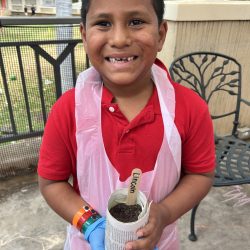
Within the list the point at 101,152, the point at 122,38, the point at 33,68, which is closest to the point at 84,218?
the point at 101,152

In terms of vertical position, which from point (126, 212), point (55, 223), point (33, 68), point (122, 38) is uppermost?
point (122, 38)

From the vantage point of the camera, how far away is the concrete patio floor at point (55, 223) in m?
2.26

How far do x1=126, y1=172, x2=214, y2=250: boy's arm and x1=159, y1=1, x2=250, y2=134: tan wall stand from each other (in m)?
1.78

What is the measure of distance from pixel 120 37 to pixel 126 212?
52 centimetres

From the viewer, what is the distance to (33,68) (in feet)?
8.86

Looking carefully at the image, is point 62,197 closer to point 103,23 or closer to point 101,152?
point 101,152

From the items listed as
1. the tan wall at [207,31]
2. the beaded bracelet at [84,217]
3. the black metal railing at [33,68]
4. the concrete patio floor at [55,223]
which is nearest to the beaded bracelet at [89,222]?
the beaded bracelet at [84,217]

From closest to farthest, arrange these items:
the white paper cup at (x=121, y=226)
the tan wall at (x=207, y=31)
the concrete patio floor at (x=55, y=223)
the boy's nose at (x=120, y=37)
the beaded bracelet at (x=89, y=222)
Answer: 1. the white paper cup at (x=121, y=226)
2. the boy's nose at (x=120, y=37)
3. the beaded bracelet at (x=89, y=222)
4. the concrete patio floor at (x=55, y=223)
5. the tan wall at (x=207, y=31)

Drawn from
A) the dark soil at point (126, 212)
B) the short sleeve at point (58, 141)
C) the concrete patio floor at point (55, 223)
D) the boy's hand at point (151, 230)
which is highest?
the short sleeve at point (58, 141)

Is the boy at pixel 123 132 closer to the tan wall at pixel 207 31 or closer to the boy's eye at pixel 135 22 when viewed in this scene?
the boy's eye at pixel 135 22

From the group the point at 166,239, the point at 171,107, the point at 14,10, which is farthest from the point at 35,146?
the point at 14,10

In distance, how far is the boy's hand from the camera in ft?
2.88

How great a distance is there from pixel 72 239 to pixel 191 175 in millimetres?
565

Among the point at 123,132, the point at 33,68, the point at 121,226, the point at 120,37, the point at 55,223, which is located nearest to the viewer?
the point at 121,226
